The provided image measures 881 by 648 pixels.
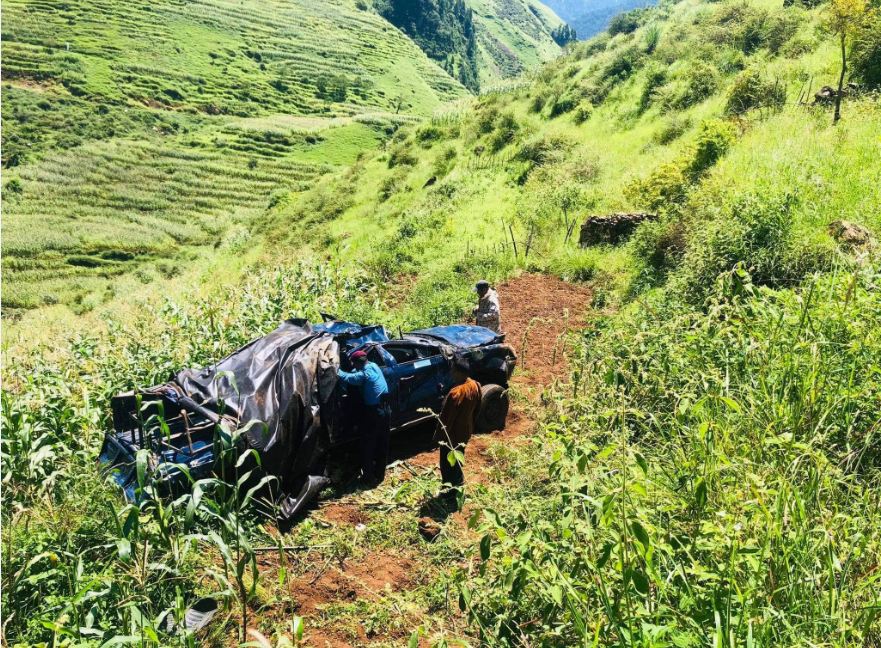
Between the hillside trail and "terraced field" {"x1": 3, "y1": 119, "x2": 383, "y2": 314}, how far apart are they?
33.4 meters

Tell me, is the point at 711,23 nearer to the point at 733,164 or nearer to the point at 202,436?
the point at 733,164

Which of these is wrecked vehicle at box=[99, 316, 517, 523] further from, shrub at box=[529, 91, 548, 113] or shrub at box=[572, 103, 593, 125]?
shrub at box=[529, 91, 548, 113]

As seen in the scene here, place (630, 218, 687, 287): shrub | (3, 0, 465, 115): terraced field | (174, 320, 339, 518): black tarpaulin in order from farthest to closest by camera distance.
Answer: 1. (3, 0, 465, 115): terraced field
2. (630, 218, 687, 287): shrub
3. (174, 320, 339, 518): black tarpaulin

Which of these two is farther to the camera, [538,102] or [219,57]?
[219,57]

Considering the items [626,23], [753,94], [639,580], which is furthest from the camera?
[626,23]

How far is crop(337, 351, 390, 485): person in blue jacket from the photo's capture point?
578 cm

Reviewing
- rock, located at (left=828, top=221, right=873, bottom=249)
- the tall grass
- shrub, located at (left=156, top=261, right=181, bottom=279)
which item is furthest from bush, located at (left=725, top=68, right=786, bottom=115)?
shrub, located at (left=156, top=261, right=181, bottom=279)

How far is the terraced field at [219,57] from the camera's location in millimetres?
88625

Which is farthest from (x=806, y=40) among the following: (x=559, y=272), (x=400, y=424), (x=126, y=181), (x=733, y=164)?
(x=126, y=181)

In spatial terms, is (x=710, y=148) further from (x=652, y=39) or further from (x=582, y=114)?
(x=652, y=39)

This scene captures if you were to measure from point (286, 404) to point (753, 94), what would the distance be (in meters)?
17.5

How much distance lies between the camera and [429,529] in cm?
524

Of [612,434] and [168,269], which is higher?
[612,434]

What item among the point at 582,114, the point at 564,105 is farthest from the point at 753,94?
the point at 564,105
